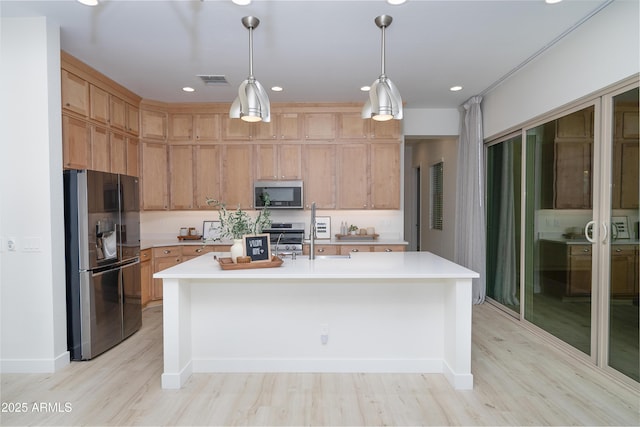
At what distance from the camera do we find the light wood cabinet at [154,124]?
4.89 meters

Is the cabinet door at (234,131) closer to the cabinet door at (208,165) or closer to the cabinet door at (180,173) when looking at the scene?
the cabinet door at (208,165)

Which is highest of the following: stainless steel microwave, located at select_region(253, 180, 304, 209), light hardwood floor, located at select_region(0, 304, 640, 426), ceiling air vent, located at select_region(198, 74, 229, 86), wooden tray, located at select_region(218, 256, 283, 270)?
ceiling air vent, located at select_region(198, 74, 229, 86)

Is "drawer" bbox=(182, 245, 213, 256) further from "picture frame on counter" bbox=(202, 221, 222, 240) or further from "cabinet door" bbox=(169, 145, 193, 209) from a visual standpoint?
"cabinet door" bbox=(169, 145, 193, 209)

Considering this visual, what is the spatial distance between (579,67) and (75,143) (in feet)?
14.9

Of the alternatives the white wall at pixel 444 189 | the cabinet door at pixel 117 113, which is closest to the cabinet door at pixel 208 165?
the cabinet door at pixel 117 113

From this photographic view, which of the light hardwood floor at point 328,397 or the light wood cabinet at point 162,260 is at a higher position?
the light wood cabinet at point 162,260

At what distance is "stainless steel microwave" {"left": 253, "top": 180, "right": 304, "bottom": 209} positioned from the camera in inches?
197

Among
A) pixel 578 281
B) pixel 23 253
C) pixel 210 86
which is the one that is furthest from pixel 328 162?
pixel 23 253

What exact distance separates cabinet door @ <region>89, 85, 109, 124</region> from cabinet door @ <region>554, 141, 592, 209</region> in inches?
181

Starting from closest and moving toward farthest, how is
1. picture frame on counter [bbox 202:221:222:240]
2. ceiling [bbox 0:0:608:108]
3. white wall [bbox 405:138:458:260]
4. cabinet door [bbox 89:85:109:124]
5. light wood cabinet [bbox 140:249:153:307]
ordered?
1. ceiling [bbox 0:0:608:108]
2. cabinet door [bbox 89:85:109:124]
3. light wood cabinet [bbox 140:249:153:307]
4. picture frame on counter [bbox 202:221:222:240]
5. white wall [bbox 405:138:458:260]

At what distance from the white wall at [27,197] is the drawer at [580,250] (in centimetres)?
432

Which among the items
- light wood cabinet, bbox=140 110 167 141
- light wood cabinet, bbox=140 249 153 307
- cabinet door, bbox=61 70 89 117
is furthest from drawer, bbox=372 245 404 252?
cabinet door, bbox=61 70 89 117

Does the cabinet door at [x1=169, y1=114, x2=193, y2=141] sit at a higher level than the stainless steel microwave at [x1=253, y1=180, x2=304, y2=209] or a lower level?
higher

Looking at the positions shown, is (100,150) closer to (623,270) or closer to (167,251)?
(167,251)
